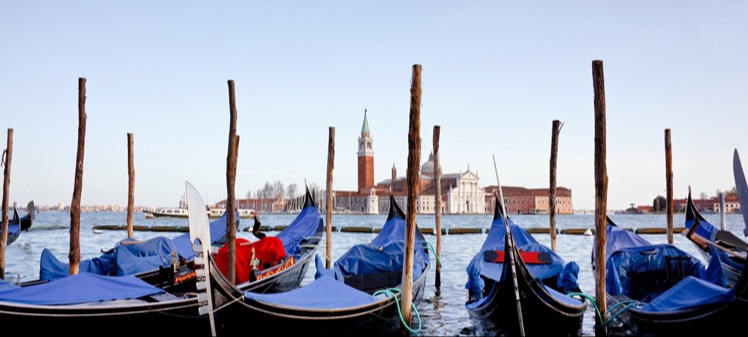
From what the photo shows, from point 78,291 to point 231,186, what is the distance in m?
2.51

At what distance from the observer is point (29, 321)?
5.94 metres

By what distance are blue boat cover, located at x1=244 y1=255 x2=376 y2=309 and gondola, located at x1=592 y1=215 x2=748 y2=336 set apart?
8.84 ft

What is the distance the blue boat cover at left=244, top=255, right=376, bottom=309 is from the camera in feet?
20.0

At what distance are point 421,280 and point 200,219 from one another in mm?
4397

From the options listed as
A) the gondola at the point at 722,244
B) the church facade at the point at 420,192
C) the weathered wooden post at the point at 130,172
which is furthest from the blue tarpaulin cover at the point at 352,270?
the church facade at the point at 420,192

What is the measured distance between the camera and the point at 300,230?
12414 millimetres

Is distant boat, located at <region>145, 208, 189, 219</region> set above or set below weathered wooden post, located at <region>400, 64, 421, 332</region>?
below

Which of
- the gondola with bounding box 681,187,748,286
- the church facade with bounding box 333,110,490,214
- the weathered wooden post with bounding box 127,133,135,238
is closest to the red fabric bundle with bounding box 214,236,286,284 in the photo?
the weathered wooden post with bounding box 127,133,135,238

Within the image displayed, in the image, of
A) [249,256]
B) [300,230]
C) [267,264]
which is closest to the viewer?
[249,256]

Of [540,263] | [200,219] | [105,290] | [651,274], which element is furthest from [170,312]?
[651,274]

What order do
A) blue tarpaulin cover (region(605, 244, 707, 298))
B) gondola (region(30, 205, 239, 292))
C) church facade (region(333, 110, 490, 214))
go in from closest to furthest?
blue tarpaulin cover (region(605, 244, 707, 298)) → gondola (region(30, 205, 239, 292)) → church facade (region(333, 110, 490, 214))

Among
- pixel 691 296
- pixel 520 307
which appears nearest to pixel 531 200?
pixel 691 296

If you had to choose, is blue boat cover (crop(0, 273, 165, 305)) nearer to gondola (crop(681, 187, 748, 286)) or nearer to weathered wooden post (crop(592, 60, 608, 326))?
weathered wooden post (crop(592, 60, 608, 326))

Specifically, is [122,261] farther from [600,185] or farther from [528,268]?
[600,185]
